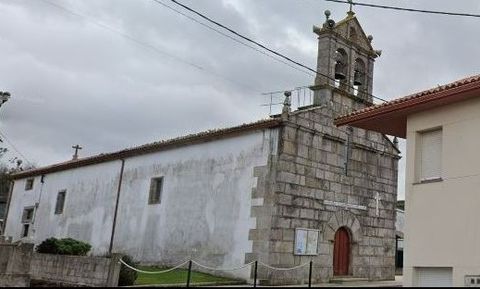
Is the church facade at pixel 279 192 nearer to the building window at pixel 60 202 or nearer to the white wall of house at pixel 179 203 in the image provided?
the white wall of house at pixel 179 203

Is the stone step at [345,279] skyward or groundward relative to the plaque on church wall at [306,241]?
groundward

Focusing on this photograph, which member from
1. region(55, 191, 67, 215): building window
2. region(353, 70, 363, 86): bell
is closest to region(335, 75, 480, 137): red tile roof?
region(353, 70, 363, 86): bell

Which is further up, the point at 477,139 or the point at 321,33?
the point at 321,33

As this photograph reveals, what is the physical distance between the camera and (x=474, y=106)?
36.9 feet

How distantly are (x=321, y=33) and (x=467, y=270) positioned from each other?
1299cm

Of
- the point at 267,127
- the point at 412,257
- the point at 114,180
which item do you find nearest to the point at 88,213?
the point at 114,180

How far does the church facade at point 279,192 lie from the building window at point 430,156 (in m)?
7.07

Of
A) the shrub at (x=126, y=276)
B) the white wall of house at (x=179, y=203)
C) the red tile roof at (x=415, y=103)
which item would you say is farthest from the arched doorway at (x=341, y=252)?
the shrub at (x=126, y=276)

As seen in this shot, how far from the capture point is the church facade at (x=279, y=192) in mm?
19172

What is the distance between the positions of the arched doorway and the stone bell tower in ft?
15.7

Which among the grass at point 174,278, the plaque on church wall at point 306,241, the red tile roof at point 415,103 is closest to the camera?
the red tile roof at point 415,103

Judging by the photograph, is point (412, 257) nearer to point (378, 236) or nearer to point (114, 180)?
point (378, 236)

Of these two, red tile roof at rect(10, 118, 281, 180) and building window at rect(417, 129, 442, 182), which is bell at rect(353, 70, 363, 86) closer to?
red tile roof at rect(10, 118, 281, 180)

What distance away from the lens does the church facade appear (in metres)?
19.2
